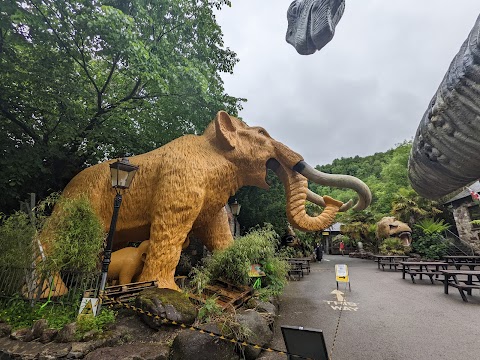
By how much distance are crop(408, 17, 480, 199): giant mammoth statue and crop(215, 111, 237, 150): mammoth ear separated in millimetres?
5205

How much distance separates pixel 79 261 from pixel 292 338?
3511mm

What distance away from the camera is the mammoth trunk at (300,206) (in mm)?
6078

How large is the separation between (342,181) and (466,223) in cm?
1387

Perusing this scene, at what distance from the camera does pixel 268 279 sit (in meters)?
6.17

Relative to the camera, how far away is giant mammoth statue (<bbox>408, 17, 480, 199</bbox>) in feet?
2.13

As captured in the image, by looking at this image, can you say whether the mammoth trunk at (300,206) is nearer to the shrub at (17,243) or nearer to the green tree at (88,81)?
the green tree at (88,81)

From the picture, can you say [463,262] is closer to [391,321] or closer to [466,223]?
[466,223]

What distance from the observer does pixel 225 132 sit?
6.09 m

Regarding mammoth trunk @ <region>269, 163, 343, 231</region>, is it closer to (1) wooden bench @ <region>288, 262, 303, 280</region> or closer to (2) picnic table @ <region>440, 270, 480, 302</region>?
(2) picnic table @ <region>440, 270, 480, 302</region>

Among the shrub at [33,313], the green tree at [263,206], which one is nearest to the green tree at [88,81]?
the shrub at [33,313]

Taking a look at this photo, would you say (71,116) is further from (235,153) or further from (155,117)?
(235,153)

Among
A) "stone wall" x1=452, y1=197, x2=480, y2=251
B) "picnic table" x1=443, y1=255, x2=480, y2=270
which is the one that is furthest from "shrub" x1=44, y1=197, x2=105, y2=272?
"stone wall" x1=452, y1=197, x2=480, y2=251

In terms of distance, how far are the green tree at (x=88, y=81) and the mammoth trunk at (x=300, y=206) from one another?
276 centimetres

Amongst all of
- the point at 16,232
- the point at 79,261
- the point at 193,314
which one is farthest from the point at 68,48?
the point at 193,314
